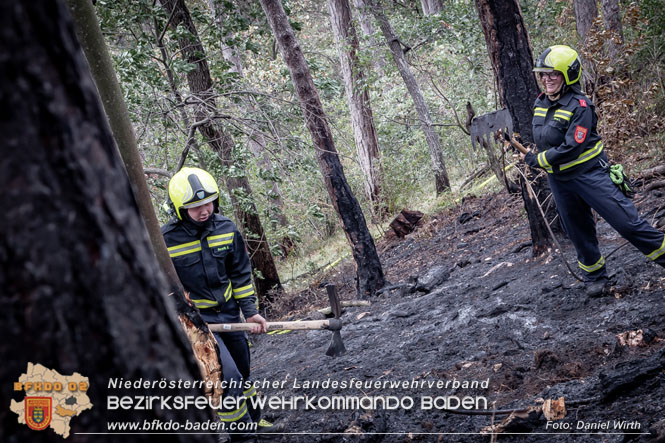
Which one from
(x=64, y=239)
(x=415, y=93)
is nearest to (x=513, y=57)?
(x=64, y=239)

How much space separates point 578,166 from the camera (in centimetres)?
479

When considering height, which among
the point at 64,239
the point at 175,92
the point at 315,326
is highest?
the point at 175,92

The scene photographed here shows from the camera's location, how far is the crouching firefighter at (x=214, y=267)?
4137 mm

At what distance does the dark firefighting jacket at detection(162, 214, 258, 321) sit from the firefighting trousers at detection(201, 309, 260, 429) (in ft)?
0.70

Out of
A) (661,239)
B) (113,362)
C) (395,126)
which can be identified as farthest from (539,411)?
(395,126)

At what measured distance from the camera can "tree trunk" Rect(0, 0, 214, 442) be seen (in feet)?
3.25

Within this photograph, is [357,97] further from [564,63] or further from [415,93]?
[564,63]

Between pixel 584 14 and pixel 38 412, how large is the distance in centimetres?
1204

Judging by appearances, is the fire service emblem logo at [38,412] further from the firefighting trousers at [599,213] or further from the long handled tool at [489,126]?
the long handled tool at [489,126]

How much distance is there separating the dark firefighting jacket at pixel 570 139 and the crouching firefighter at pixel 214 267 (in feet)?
9.39

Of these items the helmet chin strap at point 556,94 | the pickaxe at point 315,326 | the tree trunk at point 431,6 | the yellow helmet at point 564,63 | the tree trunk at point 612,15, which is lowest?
the pickaxe at point 315,326

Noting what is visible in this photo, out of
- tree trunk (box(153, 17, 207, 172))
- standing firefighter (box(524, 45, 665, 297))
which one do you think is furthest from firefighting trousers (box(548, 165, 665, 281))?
tree trunk (box(153, 17, 207, 172))

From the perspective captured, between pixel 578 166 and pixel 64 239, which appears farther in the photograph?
pixel 578 166

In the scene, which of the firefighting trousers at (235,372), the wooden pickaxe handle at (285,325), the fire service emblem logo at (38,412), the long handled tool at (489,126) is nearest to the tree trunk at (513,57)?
the long handled tool at (489,126)
